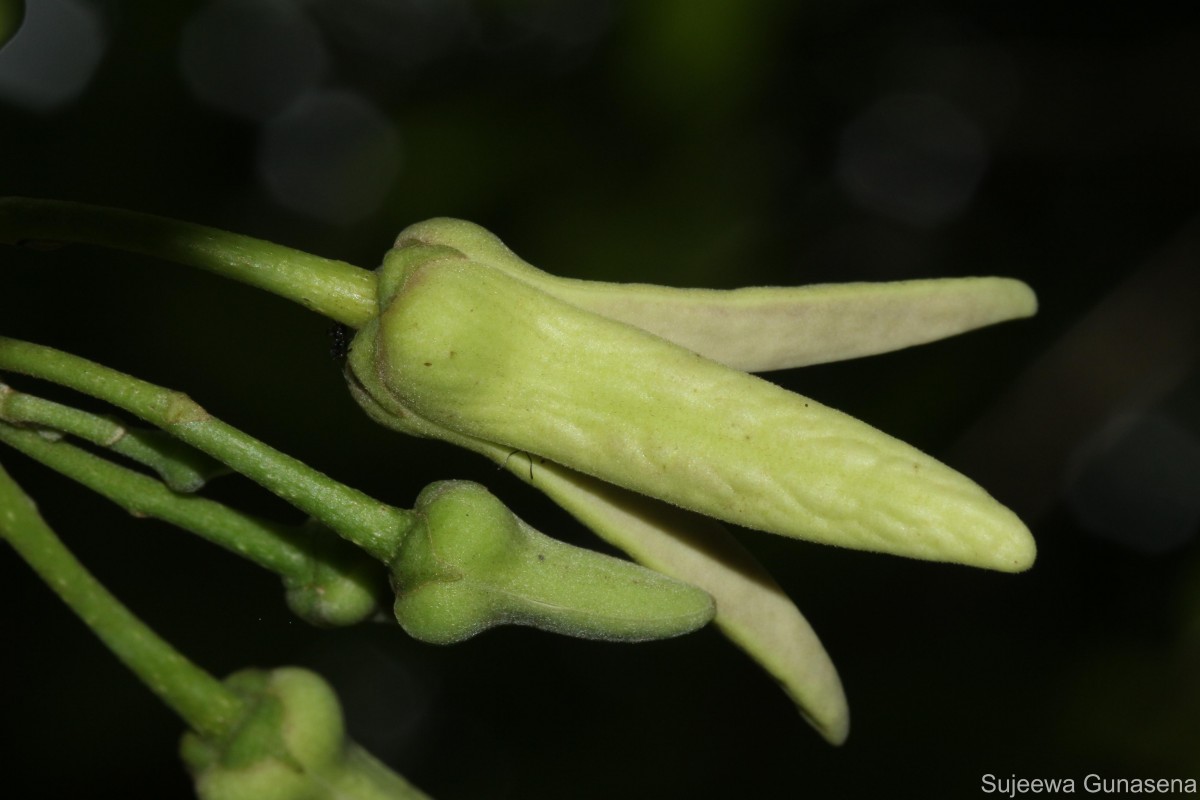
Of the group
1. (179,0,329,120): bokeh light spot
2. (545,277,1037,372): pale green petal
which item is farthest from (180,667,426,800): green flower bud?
(179,0,329,120): bokeh light spot

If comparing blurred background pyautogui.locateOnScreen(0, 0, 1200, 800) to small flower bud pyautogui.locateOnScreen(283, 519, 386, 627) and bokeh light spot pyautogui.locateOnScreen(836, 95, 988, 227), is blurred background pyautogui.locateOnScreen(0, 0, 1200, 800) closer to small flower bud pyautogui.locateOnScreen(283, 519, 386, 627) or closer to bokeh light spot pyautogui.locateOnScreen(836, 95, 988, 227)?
bokeh light spot pyautogui.locateOnScreen(836, 95, 988, 227)

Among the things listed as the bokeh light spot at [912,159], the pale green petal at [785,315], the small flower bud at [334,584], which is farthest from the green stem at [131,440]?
the bokeh light spot at [912,159]

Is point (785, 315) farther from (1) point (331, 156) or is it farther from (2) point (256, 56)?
(2) point (256, 56)

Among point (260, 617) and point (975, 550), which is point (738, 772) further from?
point (975, 550)

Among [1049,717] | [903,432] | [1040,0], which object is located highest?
[1040,0]

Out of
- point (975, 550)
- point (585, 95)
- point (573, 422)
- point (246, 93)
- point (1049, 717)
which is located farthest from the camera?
point (246, 93)

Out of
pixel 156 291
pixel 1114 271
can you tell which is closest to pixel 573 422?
pixel 156 291
